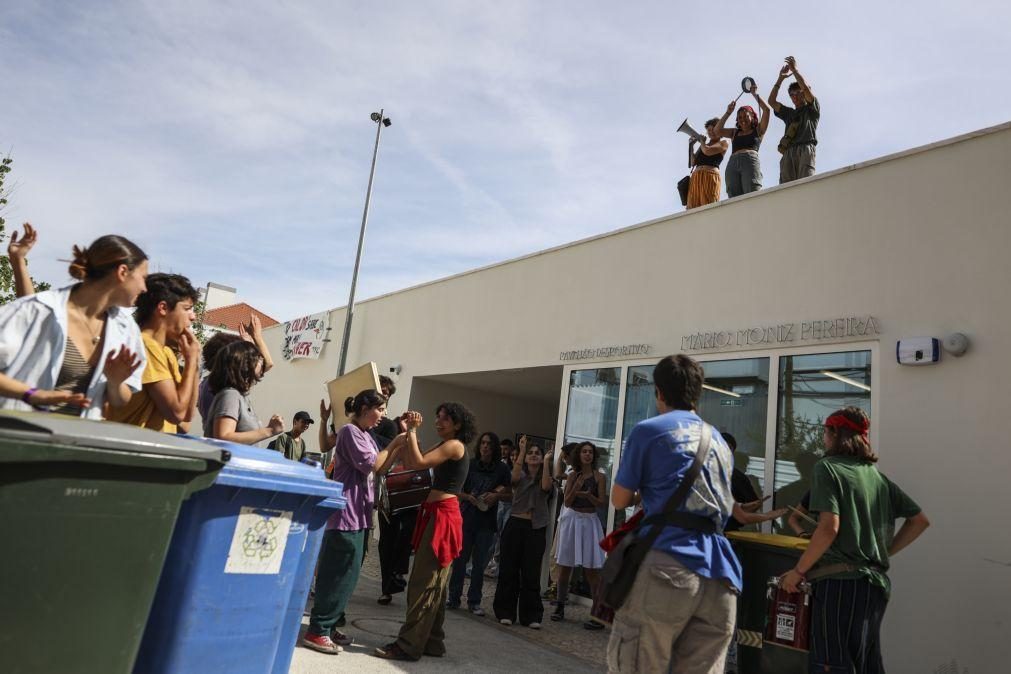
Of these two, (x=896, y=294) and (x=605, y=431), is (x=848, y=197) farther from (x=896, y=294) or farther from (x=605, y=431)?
(x=605, y=431)

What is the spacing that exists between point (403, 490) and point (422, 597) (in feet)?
6.91

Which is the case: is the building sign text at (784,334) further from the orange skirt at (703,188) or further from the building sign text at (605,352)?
the orange skirt at (703,188)

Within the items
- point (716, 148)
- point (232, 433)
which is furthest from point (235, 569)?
point (716, 148)

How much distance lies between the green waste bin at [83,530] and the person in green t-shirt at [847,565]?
9.67 feet

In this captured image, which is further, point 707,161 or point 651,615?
point 707,161

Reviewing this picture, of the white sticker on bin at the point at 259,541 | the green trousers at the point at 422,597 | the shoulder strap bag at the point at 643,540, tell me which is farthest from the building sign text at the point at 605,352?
the white sticker on bin at the point at 259,541

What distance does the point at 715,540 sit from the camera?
3014 millimetres

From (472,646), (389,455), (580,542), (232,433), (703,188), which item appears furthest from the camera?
(703,188)

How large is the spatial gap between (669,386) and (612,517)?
4770 mm

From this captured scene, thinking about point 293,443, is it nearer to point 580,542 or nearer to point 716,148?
point 580,542

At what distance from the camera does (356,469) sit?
5.24 metres

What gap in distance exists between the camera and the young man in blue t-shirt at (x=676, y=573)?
2.88m

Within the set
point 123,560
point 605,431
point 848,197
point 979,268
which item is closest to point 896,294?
point 979,268

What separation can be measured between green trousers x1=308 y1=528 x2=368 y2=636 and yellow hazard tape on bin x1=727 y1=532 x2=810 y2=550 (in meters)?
2.49
